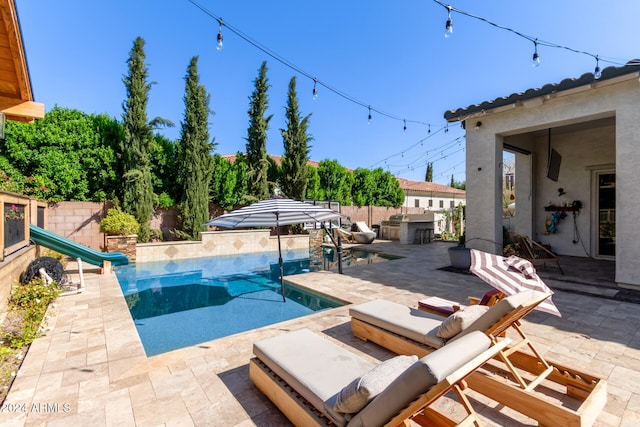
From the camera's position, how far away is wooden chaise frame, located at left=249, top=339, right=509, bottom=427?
153 cm

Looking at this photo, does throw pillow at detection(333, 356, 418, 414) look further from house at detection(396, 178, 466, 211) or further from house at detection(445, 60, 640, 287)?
house at detection(396, 178, 466, 211)

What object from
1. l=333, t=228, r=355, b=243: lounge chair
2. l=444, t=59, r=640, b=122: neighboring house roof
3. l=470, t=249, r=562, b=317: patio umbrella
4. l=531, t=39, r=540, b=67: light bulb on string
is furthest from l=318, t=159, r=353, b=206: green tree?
l=470, t=249, r=562, b=317: patio umbrella

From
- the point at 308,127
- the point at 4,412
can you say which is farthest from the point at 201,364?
the point at 308,127

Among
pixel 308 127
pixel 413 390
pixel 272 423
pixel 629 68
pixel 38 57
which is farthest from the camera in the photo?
pixel 308 127

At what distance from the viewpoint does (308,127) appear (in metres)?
16.9

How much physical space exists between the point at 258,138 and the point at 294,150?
83.8 inches

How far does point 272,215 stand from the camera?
6.37m

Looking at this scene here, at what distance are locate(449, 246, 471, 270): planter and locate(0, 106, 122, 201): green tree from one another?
12.5 meters

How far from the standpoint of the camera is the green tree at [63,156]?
383 inches

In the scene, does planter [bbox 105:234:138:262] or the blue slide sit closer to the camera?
the blue slide

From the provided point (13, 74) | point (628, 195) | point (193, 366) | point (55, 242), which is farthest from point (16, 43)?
point (628, 195)

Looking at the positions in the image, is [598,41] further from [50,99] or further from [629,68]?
[50,99]

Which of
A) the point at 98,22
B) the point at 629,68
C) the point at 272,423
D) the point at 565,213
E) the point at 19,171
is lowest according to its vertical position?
the point at 272,423

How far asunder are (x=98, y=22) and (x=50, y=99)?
5.47 metres
